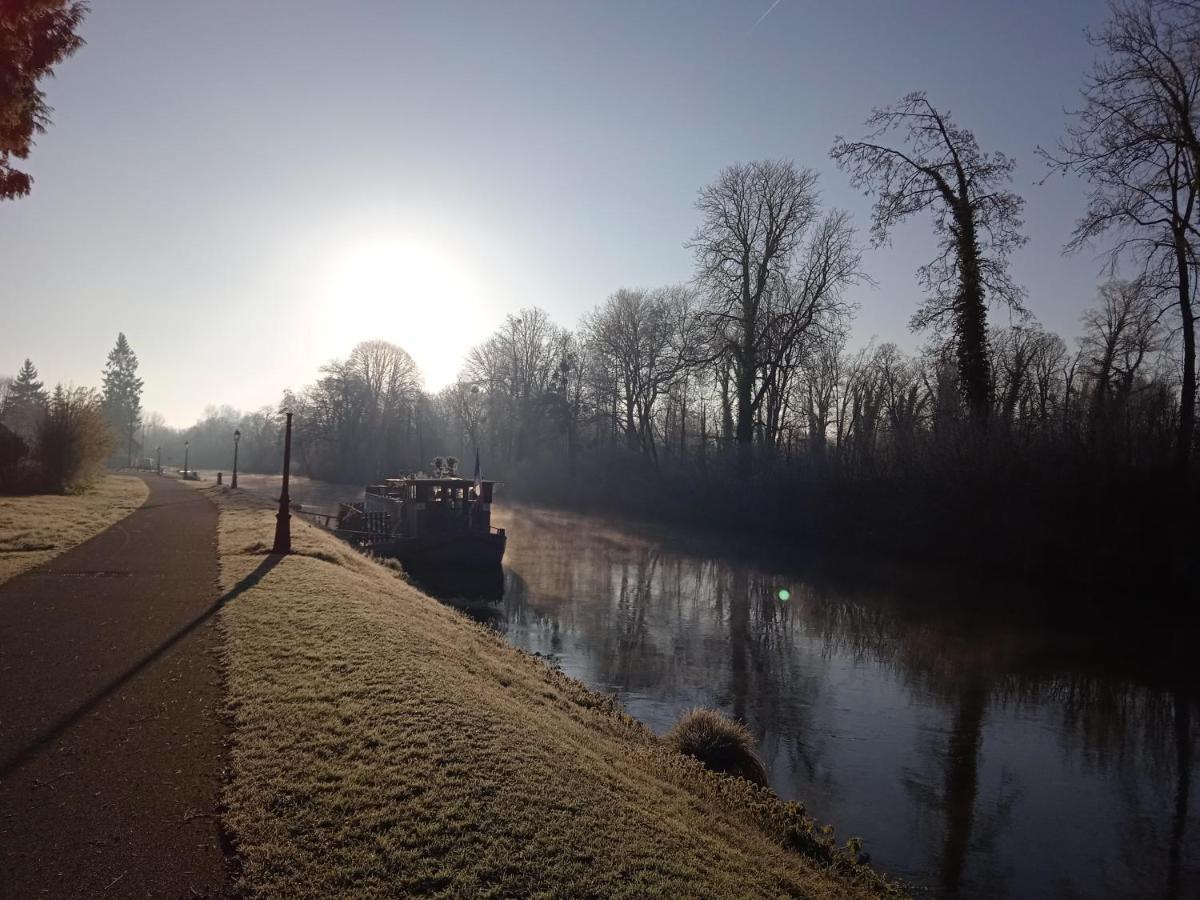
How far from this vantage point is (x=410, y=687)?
6.84m

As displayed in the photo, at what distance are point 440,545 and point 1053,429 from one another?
Result: 21181mm

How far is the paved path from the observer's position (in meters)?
3.85

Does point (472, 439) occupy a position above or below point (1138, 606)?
above

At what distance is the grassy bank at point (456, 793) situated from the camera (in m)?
4.09

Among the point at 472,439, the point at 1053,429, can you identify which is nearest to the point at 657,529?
the point at 1053,429

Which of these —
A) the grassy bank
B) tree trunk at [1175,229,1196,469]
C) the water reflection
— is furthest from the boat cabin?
tree trunk at [1175,229,1196,469]

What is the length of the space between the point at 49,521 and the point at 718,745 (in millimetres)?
18570

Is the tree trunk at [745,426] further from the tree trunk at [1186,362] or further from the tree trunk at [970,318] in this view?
the tree trunk at [1186,362]

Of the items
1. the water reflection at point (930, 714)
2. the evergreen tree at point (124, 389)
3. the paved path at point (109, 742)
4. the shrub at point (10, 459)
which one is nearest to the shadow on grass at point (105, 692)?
the paved path at point (109, 742)

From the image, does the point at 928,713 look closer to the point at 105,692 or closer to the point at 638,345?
the point at 105,692

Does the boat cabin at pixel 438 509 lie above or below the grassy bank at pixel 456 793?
above

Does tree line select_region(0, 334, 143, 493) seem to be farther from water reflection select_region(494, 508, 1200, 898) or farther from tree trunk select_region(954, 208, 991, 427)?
tree trunk select_region(954, 208, 991, 427)

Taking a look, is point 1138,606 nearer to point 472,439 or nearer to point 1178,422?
point 1178,422

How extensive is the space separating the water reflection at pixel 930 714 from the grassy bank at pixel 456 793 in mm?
2118
